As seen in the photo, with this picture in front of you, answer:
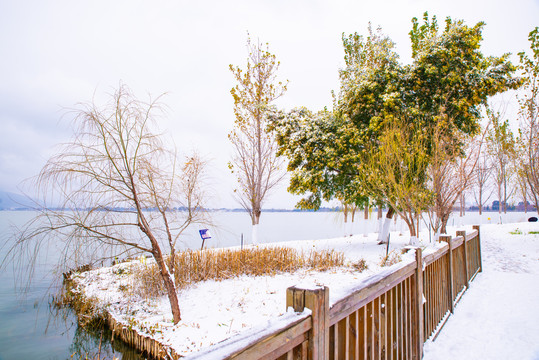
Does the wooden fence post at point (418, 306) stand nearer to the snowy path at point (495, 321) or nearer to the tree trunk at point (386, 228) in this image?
the snowy path at point (495, 321)

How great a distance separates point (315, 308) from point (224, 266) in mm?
8067

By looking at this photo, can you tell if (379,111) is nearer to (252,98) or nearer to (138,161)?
(252,98)

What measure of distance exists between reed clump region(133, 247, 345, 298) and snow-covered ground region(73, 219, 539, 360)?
34cm

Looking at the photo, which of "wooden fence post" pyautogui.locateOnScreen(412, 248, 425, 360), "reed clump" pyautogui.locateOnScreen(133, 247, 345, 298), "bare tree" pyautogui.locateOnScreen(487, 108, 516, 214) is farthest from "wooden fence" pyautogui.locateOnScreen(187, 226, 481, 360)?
"bare tree" pyautogui.locateOnScreen(487, 108, 516, 214)

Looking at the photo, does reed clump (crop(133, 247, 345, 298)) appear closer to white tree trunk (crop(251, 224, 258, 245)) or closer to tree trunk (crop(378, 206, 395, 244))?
tree trunk (crop(378, 206, 395, 244))

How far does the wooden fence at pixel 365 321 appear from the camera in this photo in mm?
1246

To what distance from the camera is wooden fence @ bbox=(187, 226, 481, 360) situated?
A: 1.25 metres

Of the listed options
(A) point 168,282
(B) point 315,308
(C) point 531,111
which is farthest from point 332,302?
(C) point 531,111

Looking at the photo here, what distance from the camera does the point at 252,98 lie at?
16391mm

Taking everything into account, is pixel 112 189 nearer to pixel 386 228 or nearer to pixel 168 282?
pixel 168 282

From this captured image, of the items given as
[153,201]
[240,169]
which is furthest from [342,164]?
[153,201]

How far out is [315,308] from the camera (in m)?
1.50

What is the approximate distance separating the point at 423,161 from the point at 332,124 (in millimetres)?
4258

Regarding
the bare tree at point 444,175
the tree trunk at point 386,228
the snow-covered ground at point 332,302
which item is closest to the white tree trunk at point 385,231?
the tree trunk at point 386,228
